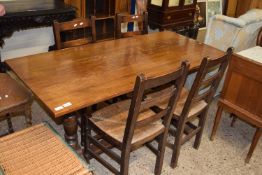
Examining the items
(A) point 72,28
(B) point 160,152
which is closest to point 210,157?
(B) point 160,152

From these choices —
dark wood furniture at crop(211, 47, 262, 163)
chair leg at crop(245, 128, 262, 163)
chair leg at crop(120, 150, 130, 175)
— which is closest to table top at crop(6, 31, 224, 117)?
dark wood furniture at crop(211, 47, 262, 163)

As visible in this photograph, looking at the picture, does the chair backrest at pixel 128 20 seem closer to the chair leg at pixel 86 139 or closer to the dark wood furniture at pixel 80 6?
the chair leg at pixel 86 139

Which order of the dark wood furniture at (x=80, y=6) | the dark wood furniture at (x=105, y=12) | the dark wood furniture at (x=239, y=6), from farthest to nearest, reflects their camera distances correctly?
the dark wood furniture at (x=239, y=6) < the dark wood furniture at (x=105, y=12) < the dark wood furniture at (x=80, y=6)

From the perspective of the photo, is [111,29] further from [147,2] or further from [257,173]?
[257,173]

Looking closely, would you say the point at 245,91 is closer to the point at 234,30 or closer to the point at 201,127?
the point at 201,127

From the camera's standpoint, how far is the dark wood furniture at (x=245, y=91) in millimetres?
2014

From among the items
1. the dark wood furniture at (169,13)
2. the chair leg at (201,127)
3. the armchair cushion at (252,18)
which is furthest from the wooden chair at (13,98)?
the dark wood furniture at (169,13)

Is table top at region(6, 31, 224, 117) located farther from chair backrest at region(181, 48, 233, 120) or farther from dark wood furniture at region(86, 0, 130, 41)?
dark wood furniture at region(86, 0, 130, 41)

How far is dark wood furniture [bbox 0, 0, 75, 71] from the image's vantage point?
2534 millimetres

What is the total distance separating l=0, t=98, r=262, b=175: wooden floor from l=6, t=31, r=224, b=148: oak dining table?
66 cm

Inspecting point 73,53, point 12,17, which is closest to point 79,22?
point 73,53

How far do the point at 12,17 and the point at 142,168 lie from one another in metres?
1.83

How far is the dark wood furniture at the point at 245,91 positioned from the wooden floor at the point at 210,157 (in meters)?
0.12

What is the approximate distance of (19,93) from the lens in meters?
1.93
